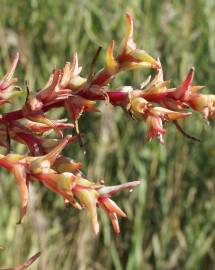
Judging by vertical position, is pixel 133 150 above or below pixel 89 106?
below

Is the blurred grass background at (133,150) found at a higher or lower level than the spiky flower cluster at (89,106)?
lower

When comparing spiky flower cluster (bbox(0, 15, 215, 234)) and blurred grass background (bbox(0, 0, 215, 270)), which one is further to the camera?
blurred grass background (bbox(0, 0, 215, 270))

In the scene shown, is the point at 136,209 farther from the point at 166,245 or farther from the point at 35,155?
the point at 35,155

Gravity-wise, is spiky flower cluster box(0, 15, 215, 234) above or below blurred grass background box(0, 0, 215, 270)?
above

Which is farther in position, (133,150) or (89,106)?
(133,150)

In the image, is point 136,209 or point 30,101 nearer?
point 30,101

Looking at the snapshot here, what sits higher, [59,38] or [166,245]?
[59,38]

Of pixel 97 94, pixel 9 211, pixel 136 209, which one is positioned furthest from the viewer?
pixel 136 209

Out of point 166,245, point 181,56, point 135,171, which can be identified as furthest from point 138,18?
point 166,245
